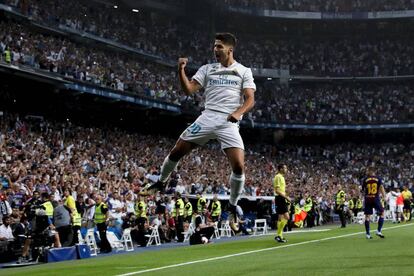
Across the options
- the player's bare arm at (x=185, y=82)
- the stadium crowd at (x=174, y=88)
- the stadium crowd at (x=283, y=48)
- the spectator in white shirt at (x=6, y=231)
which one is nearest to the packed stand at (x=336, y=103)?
the stadium crowd at (x=174, y=88)

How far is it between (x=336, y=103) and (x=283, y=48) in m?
8.19

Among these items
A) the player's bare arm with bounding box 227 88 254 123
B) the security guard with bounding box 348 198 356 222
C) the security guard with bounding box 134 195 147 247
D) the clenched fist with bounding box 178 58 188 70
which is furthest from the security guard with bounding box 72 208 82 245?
the security guard with bounding box 348 198 356 222

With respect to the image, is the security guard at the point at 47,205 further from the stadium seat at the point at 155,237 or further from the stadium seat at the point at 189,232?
the stadium seat at the point at 189,232

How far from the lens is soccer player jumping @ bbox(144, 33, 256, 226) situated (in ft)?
29.0

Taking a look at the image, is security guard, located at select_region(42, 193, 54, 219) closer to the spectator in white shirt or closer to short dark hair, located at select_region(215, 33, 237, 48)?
the spectator in white shirt

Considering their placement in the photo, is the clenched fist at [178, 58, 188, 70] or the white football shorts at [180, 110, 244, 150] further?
the white football shorts at [180, 110, 244, 150]

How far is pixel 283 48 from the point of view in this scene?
6569cm

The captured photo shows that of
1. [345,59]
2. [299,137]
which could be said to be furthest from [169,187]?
[345,59]

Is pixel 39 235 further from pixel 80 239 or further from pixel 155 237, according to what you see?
pixel 155 237

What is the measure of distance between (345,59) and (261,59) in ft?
28.8

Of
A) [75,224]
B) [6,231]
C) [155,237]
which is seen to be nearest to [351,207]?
[155,237]

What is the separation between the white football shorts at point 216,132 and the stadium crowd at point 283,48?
41.7 metres

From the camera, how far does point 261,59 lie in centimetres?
6297

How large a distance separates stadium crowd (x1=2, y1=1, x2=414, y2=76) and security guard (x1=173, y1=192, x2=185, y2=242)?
25137 mm
